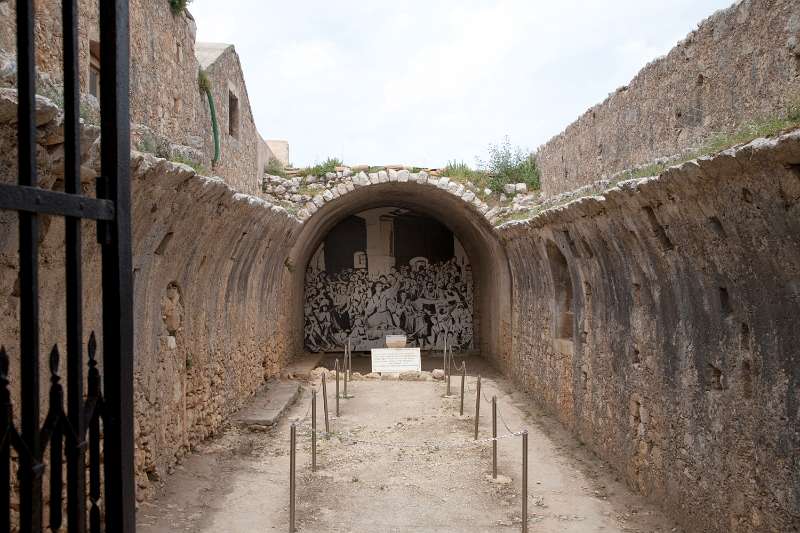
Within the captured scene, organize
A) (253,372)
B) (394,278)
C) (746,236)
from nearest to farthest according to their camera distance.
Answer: (746,236)
(253,372)
(394,278)

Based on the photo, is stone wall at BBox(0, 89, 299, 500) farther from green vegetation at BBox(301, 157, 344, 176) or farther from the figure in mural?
the figure in mural

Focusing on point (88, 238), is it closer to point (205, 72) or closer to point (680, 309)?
point (680, 309)

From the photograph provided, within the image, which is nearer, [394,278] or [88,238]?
[88,238]

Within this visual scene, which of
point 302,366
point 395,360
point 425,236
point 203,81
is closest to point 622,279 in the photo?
point 203,81

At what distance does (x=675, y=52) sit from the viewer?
27.4 ft

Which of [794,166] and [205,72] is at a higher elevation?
[205,72]

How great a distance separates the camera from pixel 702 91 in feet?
25.5

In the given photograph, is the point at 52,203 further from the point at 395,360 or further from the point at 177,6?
the point at 395,360

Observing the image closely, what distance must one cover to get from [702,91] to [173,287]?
236 inches

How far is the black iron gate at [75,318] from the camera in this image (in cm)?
212

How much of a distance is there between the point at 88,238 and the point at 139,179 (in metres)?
0.59

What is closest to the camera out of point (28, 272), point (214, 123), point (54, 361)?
point (28, 272)

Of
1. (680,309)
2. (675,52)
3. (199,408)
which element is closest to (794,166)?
(680,309)

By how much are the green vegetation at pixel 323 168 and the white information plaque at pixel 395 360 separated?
13.6 feet
